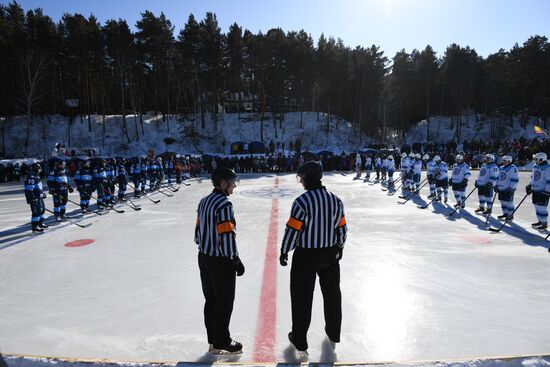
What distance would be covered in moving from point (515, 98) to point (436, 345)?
6083 centimetres

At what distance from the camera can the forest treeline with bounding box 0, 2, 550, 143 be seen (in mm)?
41531

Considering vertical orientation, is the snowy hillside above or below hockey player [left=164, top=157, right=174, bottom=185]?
above

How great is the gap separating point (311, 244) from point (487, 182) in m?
9.93

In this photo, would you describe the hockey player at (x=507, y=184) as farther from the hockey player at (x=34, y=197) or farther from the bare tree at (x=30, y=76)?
the bare tree at (x=30, y=76)

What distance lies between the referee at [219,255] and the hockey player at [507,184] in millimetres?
9340

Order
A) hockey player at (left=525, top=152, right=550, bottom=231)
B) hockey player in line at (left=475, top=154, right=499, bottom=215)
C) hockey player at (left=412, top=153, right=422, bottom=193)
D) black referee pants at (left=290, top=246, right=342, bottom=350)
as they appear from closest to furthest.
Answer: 1. black referee pants at (left=290, top=246, right=342, bottom=350)
2. hockey player at (left=525, top=152, right=550, bottom=231)
3. hockey player in line at (left=475, top=154, right=499, bottom=215)
4. hockey player at (left=412, top=153, right=422, bottom=193)

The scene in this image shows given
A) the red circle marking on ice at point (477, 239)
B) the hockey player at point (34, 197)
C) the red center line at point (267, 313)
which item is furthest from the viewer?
the hockey player at point (34, 197)

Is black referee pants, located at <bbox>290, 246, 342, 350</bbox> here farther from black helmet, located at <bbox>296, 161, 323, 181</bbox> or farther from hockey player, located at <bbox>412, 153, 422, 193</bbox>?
hockey player, located at <bbox>412, 153, 422, 193</bbox>

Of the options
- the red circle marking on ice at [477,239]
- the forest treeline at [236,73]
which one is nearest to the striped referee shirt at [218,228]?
the red circle marking on ice at [477,239]

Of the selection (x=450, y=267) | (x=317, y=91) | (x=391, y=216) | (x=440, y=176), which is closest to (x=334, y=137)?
(x=317, y=91)

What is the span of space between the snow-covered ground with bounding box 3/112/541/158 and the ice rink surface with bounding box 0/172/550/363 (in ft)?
107

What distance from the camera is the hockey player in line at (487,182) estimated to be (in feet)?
36.0

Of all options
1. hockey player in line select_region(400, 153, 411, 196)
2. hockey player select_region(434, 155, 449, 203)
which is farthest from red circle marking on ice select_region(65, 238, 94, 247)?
hockey player in line select_region(400, 153, 411, 196)

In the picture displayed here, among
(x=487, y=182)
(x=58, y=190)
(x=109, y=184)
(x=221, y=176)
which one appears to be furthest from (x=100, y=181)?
(x=487, y=182)
